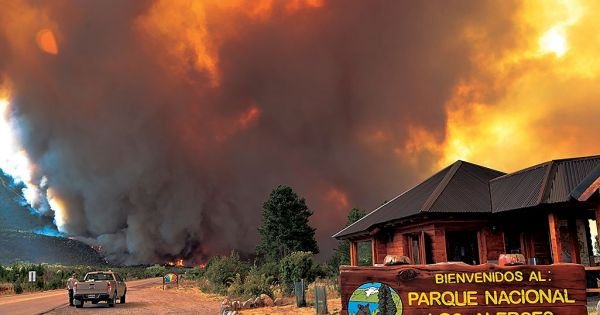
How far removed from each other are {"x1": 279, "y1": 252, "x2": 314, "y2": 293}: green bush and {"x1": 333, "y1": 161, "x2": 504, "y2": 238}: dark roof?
208 inches

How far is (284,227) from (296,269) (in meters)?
40.0

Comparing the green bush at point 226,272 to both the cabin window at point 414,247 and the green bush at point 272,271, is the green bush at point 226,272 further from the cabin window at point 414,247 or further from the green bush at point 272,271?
the cabin window at point 414,247

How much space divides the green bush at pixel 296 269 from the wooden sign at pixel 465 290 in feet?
82.8

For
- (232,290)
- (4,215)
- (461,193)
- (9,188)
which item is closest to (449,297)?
(461,193)

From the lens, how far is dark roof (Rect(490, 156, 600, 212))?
56.5ft

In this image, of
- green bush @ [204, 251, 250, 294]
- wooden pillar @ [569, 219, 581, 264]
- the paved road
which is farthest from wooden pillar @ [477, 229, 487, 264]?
green bush @ [204, 251, 250, 294]

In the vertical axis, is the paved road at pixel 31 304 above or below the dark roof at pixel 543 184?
below

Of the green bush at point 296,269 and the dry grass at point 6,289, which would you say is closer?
the green bush at point 296,269

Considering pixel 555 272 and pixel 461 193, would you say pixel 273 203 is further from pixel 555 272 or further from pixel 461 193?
pixel 555 272

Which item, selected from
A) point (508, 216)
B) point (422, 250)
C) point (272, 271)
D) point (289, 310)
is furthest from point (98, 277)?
point (508, 216)

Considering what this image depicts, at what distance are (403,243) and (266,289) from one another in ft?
26.6

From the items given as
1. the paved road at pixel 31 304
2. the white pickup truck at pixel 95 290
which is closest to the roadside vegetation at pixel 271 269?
the white pickup truck at pixel 95 290

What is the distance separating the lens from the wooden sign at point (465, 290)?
5.07 meters

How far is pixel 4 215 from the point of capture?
158 meters
